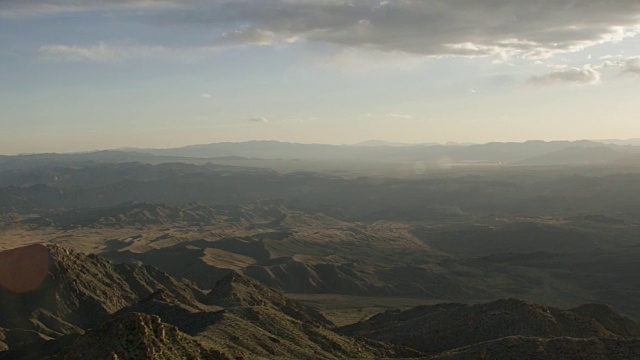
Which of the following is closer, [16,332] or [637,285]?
[16,332]

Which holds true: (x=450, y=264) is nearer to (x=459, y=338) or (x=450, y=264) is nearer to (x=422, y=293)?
(x=422, y=293)

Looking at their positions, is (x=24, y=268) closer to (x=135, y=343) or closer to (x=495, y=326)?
(x=135, y=343)

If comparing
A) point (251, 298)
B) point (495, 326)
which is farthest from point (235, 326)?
point (251, 298)

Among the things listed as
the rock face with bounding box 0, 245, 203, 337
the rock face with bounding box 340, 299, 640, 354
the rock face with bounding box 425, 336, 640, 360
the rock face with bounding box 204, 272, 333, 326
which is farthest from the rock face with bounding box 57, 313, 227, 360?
the rock face with bounding box 0, 245, 203, 337

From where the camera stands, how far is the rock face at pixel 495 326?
Answer: 51781 mm

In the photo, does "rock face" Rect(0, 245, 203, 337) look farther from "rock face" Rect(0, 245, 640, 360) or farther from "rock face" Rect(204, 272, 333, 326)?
"rock face" Rect(204, 272, 333, 326)

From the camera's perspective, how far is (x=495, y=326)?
52938 millimetres

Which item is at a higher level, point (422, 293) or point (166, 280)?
point (166, 280)

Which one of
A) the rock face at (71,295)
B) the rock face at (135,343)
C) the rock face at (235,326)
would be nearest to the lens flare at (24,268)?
the rock face at (235,326)

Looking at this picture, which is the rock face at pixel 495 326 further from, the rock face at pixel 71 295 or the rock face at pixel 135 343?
the rock face at pixel 71 295

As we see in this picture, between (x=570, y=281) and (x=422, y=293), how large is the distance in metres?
27.3

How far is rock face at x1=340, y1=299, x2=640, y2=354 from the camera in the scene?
51.8 metres

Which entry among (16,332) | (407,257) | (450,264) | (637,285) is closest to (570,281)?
(637,285)

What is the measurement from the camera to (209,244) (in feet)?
479
